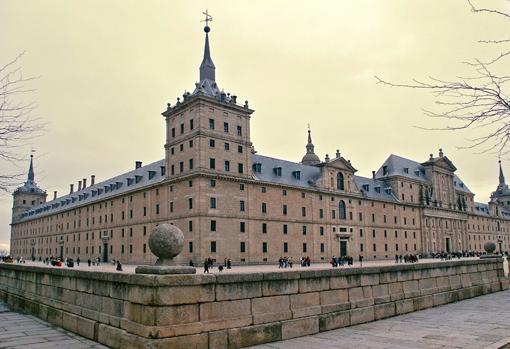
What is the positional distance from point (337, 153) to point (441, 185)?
3393 centimetres

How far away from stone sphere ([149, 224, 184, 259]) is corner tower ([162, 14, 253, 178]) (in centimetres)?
4189

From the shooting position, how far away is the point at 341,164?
71125mm

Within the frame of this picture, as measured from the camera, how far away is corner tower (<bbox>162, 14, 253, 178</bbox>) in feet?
170

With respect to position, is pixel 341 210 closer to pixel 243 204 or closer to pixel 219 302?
pixel 243 204

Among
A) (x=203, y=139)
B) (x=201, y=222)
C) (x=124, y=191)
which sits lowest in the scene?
(x=201, y=222)

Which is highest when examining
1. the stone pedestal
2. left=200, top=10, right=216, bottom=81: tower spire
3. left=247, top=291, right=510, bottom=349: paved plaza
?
left=200, top=10, right=216, bottom=81: tower spire

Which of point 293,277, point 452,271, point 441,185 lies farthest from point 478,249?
point 293,277

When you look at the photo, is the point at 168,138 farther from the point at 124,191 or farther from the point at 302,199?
the point at 302,199

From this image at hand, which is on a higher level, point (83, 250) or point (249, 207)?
point (249, 207)

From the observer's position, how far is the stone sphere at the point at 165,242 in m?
8.42

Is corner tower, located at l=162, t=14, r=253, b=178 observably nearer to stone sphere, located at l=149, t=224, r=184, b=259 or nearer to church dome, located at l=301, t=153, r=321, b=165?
church dome, located at l=301, t=153, r=321, b=165

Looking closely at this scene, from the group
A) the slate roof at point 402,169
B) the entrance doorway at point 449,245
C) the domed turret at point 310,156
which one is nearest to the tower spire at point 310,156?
the domed turret at point 310,156

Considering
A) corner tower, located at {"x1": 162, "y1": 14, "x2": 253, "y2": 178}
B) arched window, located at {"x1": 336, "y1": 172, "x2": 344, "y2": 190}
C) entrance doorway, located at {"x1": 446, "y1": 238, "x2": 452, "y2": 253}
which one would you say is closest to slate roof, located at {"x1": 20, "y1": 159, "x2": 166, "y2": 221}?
corner tower, located at {"x1": 162, "y1": 14, "x2": 253, "y2": 178}

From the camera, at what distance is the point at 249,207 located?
5481 centimetres
